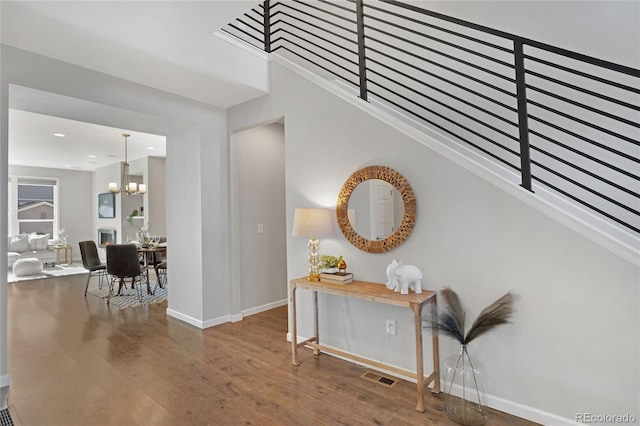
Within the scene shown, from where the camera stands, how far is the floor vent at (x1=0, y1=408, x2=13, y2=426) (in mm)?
2129

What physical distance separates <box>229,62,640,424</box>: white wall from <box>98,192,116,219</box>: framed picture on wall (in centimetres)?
801

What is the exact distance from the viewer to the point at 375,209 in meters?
2.83

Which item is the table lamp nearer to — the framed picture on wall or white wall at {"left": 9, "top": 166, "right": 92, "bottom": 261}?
the framed picture on wall

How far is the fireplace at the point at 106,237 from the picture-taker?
29.5 feet

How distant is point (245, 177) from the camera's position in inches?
170

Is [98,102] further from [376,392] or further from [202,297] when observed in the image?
[376,392]

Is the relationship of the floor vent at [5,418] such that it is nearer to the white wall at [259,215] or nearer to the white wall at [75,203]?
the white wall at [259,215]

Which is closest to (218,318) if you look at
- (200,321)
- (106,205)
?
(200,321)

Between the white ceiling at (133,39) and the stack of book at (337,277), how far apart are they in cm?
208

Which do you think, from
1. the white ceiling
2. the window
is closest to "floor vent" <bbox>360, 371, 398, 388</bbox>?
the white ceiling

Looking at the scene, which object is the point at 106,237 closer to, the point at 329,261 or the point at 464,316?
the point at 329,261

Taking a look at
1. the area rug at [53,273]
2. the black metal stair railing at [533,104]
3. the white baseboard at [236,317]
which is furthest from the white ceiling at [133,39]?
the area rug at [53,273]

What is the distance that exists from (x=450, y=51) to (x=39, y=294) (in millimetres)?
7121

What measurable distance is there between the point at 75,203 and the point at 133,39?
9.30 m
